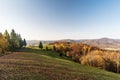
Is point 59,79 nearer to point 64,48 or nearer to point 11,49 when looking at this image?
point 11,49

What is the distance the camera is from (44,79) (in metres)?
18.3

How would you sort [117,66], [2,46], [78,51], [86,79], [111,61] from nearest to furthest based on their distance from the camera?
1. [86,79]
2. [2,46]
3. [117,66]
4. [111,61]
5. [78,51]

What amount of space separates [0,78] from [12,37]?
6293 cm

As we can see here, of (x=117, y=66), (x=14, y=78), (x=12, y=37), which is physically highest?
(x=12, y=37)

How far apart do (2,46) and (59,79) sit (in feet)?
155

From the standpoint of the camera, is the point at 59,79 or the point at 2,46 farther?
the point at 2,46

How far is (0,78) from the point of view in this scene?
16328 millimetres

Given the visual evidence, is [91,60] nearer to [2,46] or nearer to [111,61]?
[111,61]

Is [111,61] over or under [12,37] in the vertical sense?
under

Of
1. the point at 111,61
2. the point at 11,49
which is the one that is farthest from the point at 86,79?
the point at 11,49

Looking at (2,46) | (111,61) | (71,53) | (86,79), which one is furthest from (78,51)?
(86,79)

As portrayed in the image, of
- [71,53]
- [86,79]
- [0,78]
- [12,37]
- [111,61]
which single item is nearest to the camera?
[0,78]

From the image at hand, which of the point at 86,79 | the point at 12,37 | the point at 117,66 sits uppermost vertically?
the point at 12,37

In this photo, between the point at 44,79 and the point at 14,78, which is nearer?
the point at 14,78
